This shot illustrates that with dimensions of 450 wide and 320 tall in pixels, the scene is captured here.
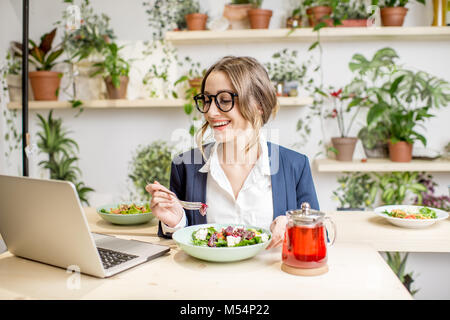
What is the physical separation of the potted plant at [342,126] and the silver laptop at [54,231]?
5.94ft

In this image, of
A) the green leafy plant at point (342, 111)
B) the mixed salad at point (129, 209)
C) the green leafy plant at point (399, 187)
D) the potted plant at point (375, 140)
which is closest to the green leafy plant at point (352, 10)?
the green leafy plant at point (342, 111)

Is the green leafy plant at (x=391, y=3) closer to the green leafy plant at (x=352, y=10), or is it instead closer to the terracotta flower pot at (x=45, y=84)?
the green leafy plant at (x=352, y=10)

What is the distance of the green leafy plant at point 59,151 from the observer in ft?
9.82

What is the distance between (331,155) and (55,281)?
2.22 m

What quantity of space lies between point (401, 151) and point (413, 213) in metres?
0.93

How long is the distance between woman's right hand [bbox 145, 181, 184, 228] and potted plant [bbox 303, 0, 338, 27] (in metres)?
1.81

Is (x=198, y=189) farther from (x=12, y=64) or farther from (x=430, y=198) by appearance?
(x=12, y=64)

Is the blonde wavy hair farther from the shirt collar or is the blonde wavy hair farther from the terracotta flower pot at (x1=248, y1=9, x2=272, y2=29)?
the terracotta flower pot at (x1=248, y1=9, x2=272, y2=29)

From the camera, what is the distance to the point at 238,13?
2.74 m

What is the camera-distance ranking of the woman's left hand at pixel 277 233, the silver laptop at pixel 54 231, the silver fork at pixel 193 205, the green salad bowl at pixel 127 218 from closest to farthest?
the silver laptop at pixel 54 231, the woman's left hand at pixel 277 233, the silver fork at pixel 193 205, the green salad bowl at pixel 127 218
